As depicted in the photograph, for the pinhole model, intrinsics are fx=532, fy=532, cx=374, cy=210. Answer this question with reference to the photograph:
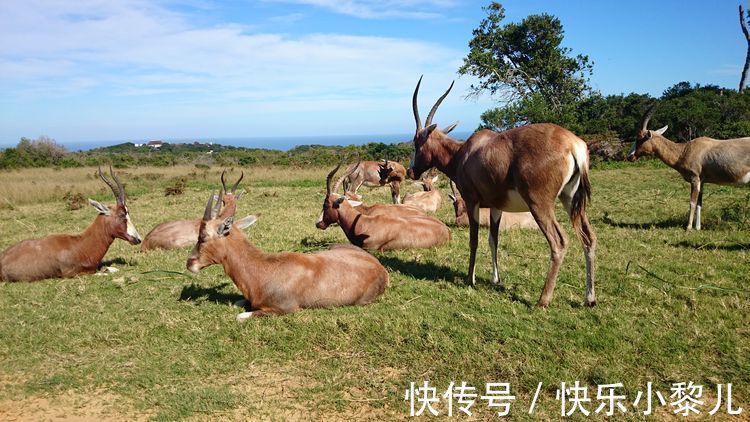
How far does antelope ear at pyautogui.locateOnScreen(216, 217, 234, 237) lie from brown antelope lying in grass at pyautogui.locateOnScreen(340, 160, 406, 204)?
9.26 meters

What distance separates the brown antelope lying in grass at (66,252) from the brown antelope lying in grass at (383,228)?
3.77 meters

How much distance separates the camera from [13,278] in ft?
29.7

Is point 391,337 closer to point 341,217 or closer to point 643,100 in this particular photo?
point 341,217

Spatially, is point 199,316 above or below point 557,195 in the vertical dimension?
below

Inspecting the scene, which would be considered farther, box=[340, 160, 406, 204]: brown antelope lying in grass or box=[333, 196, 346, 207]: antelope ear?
box=[340, 160, 406, 204]: brown antelope lying in grass

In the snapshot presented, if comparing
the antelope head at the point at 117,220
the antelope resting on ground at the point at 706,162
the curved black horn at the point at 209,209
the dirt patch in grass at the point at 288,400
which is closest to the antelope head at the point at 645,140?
the antelope resting on ground at the point at 706,162

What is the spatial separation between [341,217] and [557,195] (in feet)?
16.3

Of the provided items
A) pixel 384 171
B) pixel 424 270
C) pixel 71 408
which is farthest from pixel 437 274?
pixel 384 171

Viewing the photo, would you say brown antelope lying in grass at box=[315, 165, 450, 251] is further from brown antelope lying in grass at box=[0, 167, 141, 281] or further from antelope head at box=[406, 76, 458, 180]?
brown antelope lying in grass at box=[0, 167, 141, 281]

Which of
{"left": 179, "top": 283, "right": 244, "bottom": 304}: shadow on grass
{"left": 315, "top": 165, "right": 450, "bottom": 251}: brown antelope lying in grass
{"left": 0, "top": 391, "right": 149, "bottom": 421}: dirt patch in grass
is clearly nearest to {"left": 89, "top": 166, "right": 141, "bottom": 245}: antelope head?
{"left": 179, "top": 283, "right": 244, "bottom": 304}: shadow on grass

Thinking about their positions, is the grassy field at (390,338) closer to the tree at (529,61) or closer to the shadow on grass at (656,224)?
the shadow on grass at (656,224)

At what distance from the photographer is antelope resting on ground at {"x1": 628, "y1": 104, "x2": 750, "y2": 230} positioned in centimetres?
1070

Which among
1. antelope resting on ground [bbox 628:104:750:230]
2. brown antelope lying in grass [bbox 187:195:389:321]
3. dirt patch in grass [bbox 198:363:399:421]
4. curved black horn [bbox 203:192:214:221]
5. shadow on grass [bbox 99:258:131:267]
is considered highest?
antelope resting on ground [bbox 628:104:750:230]

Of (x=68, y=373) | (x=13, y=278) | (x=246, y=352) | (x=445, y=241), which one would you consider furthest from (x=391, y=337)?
(x=13, y=278)
